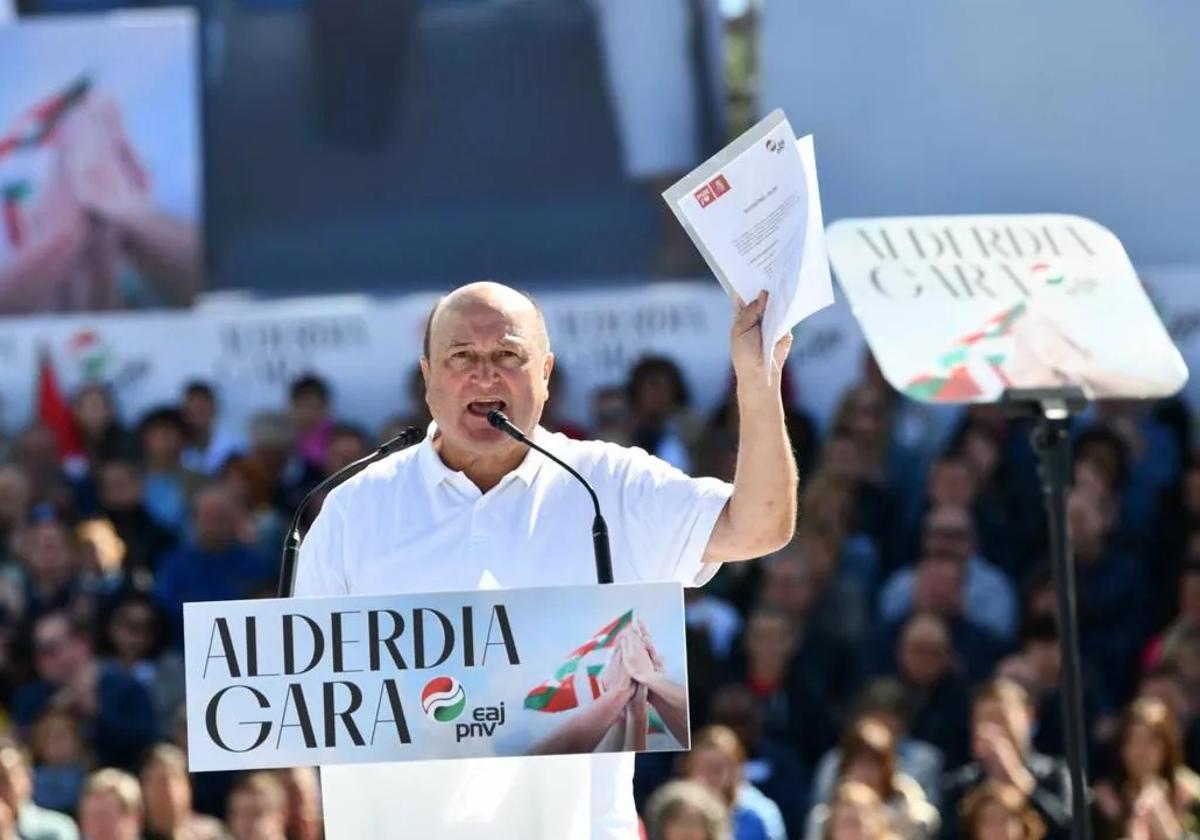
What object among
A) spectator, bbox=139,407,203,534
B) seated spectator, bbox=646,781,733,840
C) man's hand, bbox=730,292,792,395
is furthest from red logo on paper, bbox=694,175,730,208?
spectator, bbox=139,407,203,534

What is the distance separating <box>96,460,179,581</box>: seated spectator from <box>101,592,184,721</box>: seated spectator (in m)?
0.66

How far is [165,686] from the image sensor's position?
31.3 ft

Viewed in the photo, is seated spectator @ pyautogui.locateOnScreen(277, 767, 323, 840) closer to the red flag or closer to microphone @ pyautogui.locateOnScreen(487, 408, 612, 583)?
the red flag

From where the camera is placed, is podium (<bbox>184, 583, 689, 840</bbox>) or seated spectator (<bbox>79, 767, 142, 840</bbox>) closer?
podium (<bbox>184, 583, 689, 840</bbox>)

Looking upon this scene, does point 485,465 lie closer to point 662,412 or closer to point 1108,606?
point 1108,606

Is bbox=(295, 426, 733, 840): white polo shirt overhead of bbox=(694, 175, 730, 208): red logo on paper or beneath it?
beneath

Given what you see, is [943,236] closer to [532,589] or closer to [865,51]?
[532,589]

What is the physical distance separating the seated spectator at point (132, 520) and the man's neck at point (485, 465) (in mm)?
6589

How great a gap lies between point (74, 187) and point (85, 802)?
181 inches

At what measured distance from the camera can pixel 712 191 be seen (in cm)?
379

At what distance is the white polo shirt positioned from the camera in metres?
3.79

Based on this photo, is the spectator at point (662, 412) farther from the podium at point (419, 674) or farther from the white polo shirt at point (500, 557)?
the podium at point (419, 674)

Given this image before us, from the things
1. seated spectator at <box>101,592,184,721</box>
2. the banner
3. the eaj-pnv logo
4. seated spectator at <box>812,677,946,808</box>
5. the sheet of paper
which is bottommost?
seated spectator at <box>812,677,946,808</box>

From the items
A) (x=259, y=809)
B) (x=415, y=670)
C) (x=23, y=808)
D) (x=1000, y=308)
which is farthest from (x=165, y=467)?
(x=415, y=670)
